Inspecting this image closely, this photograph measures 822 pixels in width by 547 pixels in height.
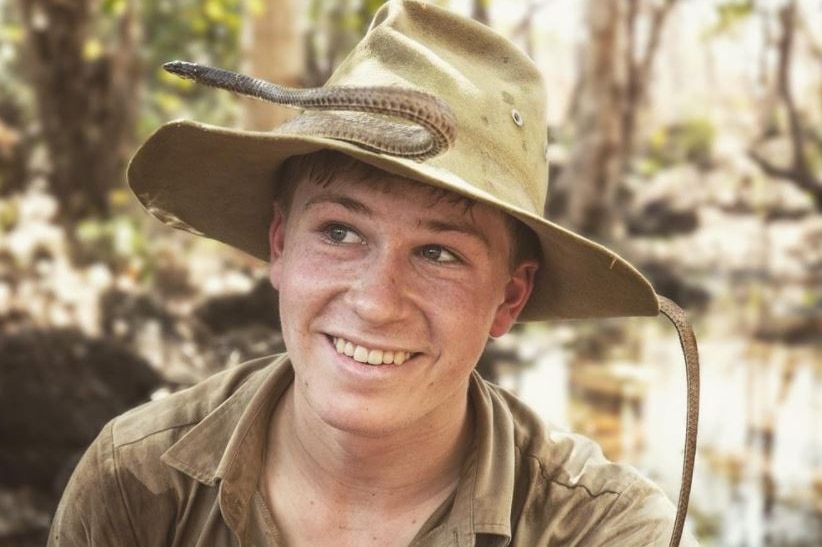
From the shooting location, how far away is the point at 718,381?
10.2 m

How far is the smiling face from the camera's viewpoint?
243 cm

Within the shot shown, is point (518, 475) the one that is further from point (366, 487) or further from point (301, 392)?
point (301, 392)

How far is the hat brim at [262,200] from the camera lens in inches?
92.4

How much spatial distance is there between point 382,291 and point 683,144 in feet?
75.4

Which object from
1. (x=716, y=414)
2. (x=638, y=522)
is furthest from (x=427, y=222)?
(x=716, y=414)

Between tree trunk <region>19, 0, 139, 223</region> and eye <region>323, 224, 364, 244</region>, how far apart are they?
7112 millimetres

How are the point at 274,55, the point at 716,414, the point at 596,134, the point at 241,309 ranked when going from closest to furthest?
1. the point at 241,309
2. the point at 274,55
3. the point at 716,414
4. the point at 596,134

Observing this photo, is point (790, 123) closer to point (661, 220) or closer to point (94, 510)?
point (661, 220)

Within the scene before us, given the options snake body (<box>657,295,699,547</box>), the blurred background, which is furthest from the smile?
the blurred background

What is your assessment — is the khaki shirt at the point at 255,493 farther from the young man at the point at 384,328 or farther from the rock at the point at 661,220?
the rock at the point at 661,220

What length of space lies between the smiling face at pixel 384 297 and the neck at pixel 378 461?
0.14m

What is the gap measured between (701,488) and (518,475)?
4.96 m

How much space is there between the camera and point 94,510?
2.68m

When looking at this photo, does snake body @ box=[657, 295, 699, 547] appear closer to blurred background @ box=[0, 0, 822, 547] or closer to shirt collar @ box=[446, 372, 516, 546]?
shirt collar @ box=[446, 372, 516, 546]
